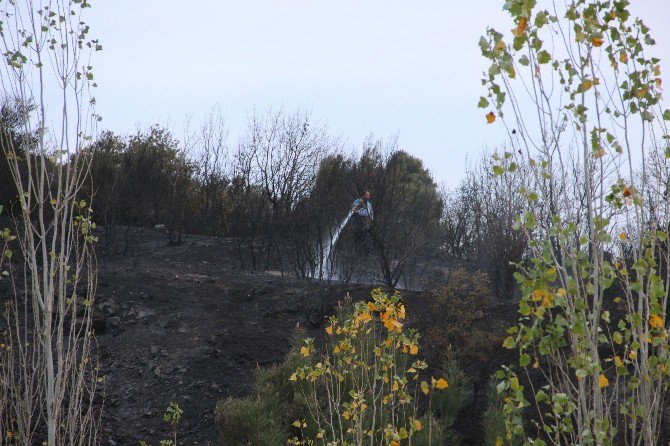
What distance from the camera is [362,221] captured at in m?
12.6

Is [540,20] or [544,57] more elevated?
[540,20]

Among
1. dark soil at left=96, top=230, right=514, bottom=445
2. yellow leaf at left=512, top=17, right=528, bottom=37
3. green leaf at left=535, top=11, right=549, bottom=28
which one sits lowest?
dark soil at left=96, top=230, right=514, bottom=445

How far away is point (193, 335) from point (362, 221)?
15.4 feet

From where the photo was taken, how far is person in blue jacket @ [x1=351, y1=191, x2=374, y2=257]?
39.6 feet

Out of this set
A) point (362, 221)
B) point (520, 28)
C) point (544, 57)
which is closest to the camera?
point (520, 28)

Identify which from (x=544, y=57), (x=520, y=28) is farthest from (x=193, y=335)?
(x=520, y=28)

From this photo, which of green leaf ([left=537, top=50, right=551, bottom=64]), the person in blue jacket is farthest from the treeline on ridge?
green leaf ([left=537, top=50, right=551, bottom=64])

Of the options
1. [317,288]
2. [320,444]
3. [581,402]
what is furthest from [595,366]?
[317,288]

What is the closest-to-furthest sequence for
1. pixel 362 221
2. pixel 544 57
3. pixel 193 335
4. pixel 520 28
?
pixel 520 28
pixel 544 57
pixel 193 335
pixel 362 221

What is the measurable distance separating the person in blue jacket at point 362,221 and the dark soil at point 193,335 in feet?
5.84

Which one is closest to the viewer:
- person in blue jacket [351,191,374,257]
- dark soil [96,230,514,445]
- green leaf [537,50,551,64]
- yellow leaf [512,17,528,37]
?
yellow leaf [512,17,528,37]

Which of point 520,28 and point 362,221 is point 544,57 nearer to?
point 520,28

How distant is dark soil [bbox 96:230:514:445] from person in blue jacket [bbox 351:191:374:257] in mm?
1779

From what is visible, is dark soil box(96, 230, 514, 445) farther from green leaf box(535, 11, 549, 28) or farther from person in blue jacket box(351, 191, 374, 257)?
green leaf box(535, 11, 549, 28)
